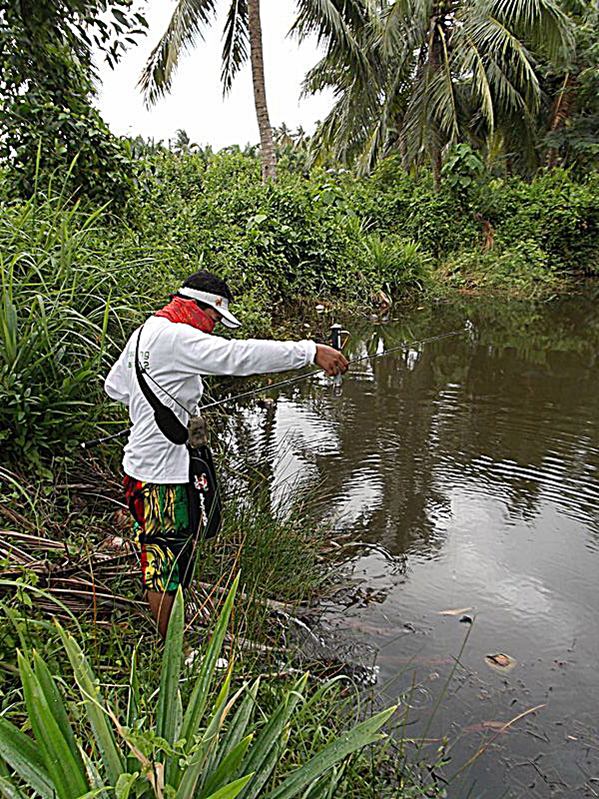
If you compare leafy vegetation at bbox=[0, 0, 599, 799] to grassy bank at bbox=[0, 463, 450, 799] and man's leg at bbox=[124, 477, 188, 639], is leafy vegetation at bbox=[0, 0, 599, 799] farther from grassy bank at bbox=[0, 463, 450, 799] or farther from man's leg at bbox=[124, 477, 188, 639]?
man's leg at bbox=[124, 477, 188, 639]

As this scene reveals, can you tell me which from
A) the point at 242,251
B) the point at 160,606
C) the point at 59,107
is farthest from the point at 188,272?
the point at 160,606

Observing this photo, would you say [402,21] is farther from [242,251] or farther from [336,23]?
[242,251]

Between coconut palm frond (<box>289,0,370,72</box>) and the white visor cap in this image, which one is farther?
coconut palm frond (<box>289,0,370,72</box>)

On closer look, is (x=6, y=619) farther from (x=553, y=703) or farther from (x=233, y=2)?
(x=233, y=2)

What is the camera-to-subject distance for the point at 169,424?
8.60 feet

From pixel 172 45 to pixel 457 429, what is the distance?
34.5 feet

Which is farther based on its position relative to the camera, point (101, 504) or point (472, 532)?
point (472, 532)

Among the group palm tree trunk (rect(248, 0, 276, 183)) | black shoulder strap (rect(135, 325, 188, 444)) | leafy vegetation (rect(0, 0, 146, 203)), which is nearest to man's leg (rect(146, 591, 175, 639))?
black shoulder strap (rect(135, 325, 188, 444))

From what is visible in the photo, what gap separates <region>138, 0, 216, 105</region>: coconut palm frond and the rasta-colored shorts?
40.7 feet

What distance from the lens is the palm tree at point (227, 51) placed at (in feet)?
39.0

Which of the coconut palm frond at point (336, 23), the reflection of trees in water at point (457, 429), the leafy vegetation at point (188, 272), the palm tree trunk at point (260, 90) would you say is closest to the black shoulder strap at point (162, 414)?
the leafy vegetation at point (188, 272)

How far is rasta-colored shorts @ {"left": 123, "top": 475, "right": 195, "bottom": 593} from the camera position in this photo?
8.67ft

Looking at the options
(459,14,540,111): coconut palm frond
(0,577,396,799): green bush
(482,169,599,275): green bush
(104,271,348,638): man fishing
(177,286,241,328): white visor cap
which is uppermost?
(459,14,540,111): coconut palm frond

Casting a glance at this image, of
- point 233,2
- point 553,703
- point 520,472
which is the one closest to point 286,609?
point 553,703
